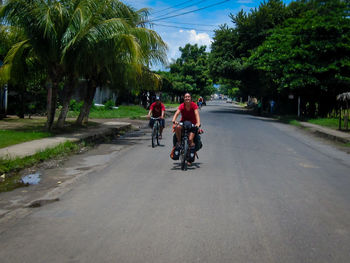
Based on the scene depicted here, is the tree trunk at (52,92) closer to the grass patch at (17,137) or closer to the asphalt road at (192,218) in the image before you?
the grass patch at (17,137)

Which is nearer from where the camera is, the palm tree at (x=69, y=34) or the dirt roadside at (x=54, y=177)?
the dirt roadside at (x=54, y=177)

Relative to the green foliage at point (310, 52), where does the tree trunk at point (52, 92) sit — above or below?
below

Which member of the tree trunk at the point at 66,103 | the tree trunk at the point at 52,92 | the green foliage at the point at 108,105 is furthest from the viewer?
the green foliage at the point at 108,105

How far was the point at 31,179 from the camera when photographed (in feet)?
26.8

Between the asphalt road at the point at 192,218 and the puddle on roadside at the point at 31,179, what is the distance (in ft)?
3.34

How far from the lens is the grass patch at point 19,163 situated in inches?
305

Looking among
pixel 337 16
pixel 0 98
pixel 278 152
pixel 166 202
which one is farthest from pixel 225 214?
pixel 337 16

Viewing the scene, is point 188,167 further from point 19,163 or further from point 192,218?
point 192,218

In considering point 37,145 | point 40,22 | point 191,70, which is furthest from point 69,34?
point 191,70

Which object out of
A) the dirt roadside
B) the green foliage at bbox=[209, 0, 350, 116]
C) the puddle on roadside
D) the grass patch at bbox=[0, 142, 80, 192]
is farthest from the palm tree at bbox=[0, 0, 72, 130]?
the green foliage at bbox=[209, 0, 350, 116]

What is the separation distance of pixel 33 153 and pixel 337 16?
25743 millimetres

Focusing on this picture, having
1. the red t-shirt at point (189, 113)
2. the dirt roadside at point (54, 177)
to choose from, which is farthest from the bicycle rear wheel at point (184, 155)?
the dirt roadside at point (54, 177)

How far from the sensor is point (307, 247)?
14.2 feet

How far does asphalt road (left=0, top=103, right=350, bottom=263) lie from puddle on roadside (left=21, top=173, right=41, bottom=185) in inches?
40.1
